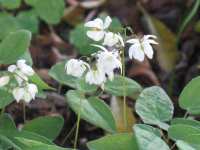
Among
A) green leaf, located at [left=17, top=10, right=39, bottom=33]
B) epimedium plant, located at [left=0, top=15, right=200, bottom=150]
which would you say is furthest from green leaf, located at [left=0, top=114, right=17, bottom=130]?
green leaf, located at [left=17, top=10, right=39, bottom=33]

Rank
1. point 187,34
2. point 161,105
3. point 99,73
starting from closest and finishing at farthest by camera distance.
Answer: point 99,73 < point 161,105 < point 187,34

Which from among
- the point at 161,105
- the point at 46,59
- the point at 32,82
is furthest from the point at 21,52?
the point at 46,59

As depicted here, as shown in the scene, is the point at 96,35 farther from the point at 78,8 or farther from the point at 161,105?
the point at 78,8

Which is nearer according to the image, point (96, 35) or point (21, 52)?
point (96, 35)

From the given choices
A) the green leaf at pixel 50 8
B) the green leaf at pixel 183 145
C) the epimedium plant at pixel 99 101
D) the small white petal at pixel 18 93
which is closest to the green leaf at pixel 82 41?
the green leaf at pixel 50 8

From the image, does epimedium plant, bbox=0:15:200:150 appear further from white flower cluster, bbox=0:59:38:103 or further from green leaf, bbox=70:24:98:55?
green leaf, bbox=70:24:98:55

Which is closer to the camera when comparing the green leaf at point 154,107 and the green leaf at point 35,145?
the green leaf at point 35,145

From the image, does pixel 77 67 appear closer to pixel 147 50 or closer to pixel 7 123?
pixel 147 50

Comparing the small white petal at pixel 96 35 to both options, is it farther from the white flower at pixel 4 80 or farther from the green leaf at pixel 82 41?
the green leaf at pixel 82 41
